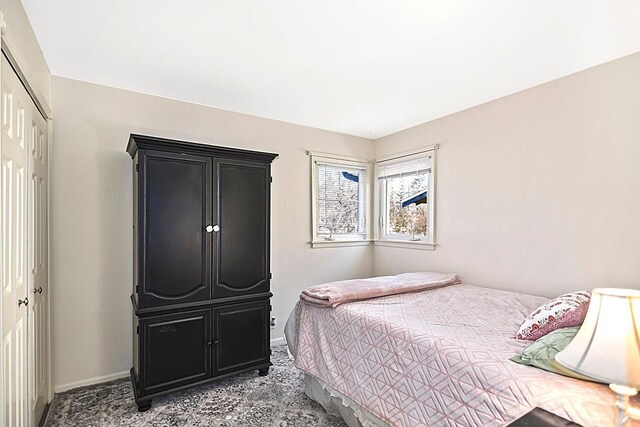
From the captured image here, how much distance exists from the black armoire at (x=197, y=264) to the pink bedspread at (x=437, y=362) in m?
0.56

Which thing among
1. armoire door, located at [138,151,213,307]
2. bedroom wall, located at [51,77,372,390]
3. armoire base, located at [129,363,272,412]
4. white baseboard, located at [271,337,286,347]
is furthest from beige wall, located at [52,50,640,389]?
white baseboard, located at [271,337,286,347]

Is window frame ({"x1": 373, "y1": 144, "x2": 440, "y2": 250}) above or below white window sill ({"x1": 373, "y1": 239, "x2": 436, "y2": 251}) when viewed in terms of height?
above

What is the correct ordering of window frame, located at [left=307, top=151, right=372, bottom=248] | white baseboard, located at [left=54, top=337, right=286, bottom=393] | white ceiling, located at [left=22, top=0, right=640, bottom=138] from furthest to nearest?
window frame, located at [left=307, top=151, right=372, bottom=248] → white baseboard, located at [left=54, top=337, right=286, bottom=393] → white ceiling, located at [left=22, top=0, right=640, bottom=138]

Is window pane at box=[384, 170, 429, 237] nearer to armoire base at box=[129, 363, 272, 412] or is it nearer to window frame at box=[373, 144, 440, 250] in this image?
window frame at box=[373, 144, 440, 250]

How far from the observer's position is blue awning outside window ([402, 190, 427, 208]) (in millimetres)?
3715

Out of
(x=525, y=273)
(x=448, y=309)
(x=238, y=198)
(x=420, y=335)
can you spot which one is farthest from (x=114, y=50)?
(x=525, y=273)

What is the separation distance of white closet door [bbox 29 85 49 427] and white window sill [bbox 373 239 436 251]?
3.32m

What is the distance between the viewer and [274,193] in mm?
3596

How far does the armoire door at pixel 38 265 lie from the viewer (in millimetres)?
1992

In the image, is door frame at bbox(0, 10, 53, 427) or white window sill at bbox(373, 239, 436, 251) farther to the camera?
white window sill at bbox(373, 239, 436, 251)

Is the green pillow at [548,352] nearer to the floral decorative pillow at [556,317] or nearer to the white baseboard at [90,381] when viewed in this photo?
the floral decorative pillow at [556,317]

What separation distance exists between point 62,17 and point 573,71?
339 cm

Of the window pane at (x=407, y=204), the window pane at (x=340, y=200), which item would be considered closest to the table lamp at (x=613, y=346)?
the window pane at (x=407, y=204)

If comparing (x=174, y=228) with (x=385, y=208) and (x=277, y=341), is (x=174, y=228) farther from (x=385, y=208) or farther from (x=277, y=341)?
(x=385, y=208)
